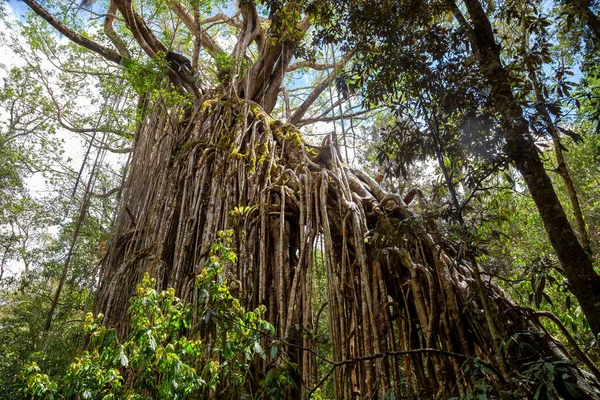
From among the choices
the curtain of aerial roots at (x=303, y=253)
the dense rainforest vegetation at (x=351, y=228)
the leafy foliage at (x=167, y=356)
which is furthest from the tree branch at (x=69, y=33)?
the leafy foliage at (x=167, y=356)

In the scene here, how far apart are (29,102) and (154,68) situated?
183 inches

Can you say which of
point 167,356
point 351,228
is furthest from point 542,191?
point 167,356

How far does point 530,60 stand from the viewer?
196 cm

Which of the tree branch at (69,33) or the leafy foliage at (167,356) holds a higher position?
the tree branch at (69,33)

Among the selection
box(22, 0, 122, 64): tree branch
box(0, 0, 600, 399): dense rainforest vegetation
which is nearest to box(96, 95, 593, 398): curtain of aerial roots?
box(0, 0, 600, 399): dense rainforest vegetation

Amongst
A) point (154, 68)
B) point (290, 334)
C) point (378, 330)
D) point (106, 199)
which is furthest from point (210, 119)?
point (106, 199)

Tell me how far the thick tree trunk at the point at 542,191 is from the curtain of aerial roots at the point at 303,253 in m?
0.24

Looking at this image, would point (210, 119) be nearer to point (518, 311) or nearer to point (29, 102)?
point (518, 311)

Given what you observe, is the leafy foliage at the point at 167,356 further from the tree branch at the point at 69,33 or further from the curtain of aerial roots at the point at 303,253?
the tree branch at the point at 69,33

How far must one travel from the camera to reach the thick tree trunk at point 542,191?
1.46m

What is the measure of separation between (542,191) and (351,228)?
4.06ft

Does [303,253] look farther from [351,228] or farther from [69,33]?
[69,33]

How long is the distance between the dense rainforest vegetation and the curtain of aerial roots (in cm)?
2

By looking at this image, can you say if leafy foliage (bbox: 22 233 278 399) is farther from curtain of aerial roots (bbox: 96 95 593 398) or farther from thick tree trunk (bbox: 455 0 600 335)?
thick tree trunk (bbox: 455 0 600 335)
